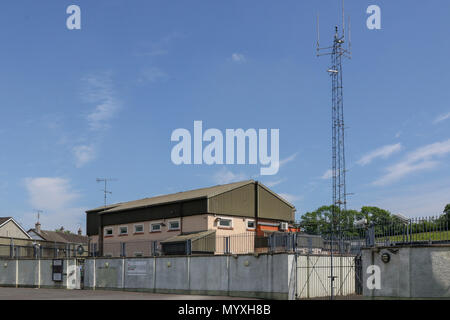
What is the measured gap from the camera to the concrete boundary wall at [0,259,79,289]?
39281 mm

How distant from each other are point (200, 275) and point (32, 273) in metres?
17.5

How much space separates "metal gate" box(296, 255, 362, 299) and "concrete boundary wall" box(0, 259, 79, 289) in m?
18.4

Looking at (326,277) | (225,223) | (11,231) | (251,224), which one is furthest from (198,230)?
(11,231)

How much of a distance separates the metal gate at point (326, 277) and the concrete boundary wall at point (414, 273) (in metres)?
4.30

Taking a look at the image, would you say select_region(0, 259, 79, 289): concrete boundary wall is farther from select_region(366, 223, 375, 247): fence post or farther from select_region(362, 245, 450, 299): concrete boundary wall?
select_region(362, 245, 450, 299): concrete boundary wall

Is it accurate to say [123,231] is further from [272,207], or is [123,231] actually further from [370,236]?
[370,236]

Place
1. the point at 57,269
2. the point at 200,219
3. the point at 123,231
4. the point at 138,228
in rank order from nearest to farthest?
the point at 57,269
the point at 200,219
the point at 138,228
the point at 123,231

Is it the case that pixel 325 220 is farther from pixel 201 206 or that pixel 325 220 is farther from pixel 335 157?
pixel 201 206

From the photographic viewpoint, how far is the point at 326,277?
2984 cm

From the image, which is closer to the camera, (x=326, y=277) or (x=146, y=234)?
(x=326, y=277)

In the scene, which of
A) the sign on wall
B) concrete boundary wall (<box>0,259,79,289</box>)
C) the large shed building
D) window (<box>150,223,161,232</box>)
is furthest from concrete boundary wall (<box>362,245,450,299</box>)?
window (<box>150,223,161,232</box>)

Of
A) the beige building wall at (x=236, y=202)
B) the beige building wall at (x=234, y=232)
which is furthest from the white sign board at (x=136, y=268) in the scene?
the beige building wall at (x=236, y=202)
